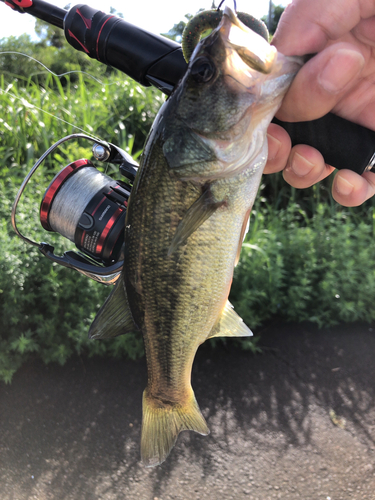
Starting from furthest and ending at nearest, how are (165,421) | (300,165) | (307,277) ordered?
1. (307,277)
2. (300,165)
3. (165,421)

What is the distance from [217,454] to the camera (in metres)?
3.07

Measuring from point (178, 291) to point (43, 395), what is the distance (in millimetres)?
2589

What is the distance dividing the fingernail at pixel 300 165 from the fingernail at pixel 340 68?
45 centimetres

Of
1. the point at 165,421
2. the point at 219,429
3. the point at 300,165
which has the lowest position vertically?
the point at 219,429

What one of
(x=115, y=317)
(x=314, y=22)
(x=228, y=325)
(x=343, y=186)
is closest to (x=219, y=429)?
(x=228, y=325)

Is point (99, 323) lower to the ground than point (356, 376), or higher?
higher

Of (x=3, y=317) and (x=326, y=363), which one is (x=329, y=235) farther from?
(x=3, y=317)

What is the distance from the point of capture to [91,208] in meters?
1.69

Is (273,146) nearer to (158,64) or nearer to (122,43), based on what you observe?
(158,64)

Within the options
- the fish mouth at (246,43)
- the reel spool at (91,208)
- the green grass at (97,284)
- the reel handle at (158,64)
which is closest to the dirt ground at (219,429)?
the green grass at (97,284)

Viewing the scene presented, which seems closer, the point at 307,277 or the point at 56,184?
the point at 56,184

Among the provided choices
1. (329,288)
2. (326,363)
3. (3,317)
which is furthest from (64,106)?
(326,363)

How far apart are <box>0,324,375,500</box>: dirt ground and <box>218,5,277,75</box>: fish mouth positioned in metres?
2.83

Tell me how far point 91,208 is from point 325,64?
1.04 meters
